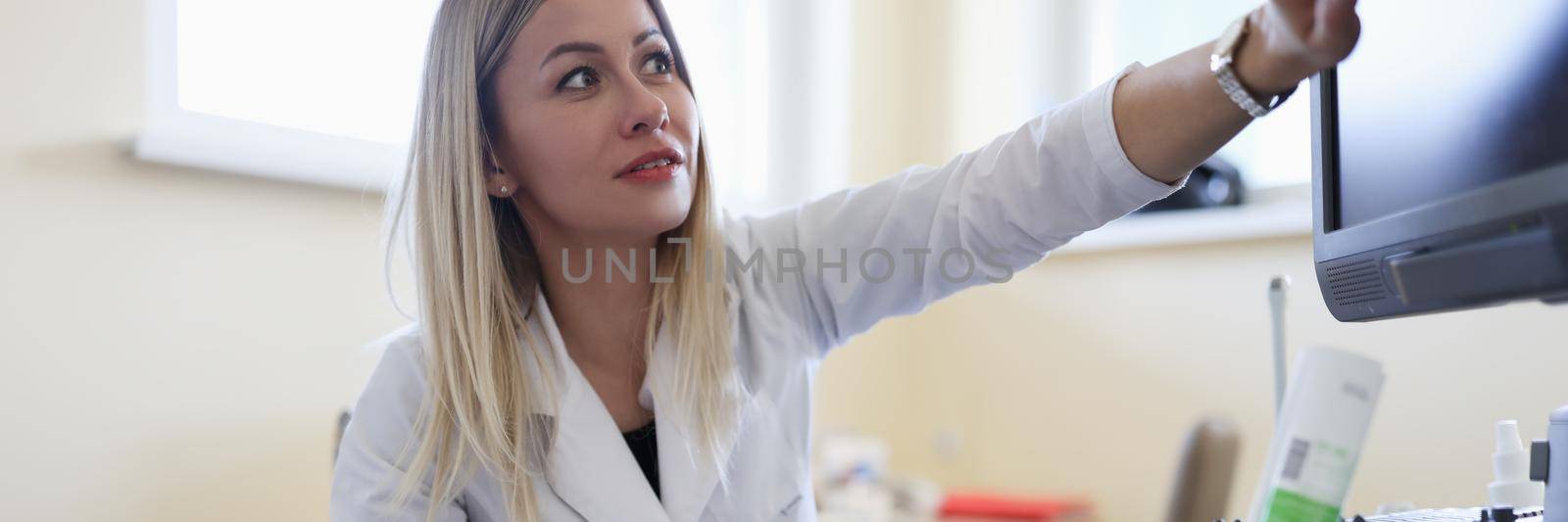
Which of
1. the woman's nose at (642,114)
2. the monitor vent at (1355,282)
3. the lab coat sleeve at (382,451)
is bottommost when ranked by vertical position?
the lab coat sleeve at (382,451)

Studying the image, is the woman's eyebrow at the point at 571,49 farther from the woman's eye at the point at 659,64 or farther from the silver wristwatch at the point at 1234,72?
the silver wristwatch at the point at 1234,72

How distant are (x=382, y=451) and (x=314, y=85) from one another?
2.95 ft

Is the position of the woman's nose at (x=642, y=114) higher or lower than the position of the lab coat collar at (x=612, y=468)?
higher

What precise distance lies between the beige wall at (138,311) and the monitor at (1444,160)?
139 centimetres

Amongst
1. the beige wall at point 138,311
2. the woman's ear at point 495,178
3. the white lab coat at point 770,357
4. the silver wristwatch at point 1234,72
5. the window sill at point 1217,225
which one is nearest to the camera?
the silver wristwatch at point 1234,72

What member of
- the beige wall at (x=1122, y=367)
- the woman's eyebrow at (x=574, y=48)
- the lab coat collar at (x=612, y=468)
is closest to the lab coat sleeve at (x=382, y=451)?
the lab coat collar at (x=612, y=468)

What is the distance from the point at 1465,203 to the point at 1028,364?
6.29 feet

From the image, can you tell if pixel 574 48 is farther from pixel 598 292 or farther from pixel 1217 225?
pixel 1217 225

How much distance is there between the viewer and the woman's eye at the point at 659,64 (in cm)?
112

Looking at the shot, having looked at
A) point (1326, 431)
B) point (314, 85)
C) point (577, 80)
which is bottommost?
point (1326, 431)

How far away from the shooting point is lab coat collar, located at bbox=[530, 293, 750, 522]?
1042mm

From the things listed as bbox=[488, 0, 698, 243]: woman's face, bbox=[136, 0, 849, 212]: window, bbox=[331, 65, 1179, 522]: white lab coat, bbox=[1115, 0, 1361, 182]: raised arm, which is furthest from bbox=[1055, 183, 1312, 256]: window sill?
bbox=[1115, 0, 1361, 182]: raised arm

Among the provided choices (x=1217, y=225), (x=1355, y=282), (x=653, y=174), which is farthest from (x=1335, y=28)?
(x=1217, y=225)

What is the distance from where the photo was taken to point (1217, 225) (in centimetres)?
202
